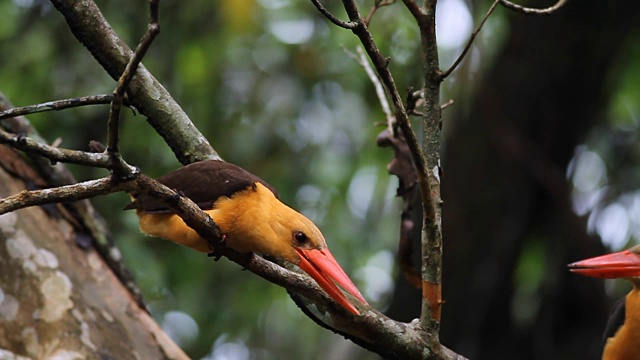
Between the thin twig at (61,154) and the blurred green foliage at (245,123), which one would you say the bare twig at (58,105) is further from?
the blurred green foliage at (245,123)

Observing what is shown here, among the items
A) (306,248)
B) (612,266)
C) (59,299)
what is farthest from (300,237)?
(612,266)

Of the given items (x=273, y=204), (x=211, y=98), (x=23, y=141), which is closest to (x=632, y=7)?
(x=211, y=98)

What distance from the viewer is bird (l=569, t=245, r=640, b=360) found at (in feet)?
10.9

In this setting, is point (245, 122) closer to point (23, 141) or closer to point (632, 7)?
point (632, 7)

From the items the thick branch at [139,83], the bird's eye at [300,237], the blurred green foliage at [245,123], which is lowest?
the bird's eye at [300,237]

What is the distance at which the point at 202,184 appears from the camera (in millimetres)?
2488

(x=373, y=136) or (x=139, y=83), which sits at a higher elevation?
(x=373, y=136)

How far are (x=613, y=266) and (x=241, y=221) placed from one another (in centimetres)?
167

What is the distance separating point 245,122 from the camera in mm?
5895

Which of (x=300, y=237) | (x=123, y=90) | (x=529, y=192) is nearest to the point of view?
(x=123, y=90)

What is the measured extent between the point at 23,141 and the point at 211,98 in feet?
13.1

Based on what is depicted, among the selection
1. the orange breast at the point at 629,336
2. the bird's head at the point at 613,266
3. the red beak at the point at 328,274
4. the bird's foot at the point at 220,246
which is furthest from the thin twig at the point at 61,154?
the orange breast at the point at 629,336

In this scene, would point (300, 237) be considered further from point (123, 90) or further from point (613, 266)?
point (613, 266)

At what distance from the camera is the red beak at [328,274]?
2264 mm
